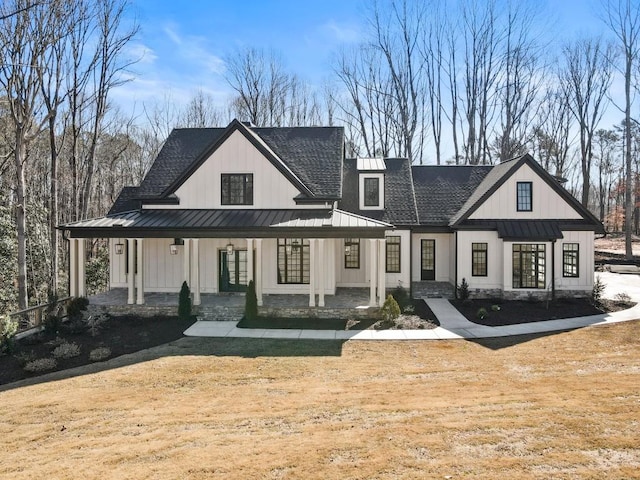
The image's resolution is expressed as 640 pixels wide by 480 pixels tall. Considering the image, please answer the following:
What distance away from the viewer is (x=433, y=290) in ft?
64.3

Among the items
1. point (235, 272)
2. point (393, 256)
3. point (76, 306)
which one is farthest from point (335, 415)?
point (393, 256)

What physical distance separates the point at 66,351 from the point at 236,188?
9083mm

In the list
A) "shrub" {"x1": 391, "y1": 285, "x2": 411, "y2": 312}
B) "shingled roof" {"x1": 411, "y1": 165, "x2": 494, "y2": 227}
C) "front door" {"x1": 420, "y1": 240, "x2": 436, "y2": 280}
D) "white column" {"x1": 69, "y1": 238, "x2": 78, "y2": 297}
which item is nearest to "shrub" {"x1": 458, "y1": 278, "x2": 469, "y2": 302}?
"shrub" {"x1": 391, "y1": 285, "x2": 411, "y2": 312}

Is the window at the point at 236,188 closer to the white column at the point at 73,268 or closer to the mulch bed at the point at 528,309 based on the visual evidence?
the white column at the point at 73,268

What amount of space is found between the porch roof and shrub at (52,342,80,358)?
17.3 ft

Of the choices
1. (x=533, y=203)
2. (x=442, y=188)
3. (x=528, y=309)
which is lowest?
(x=528, y=309)

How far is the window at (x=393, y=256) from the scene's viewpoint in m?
19.8

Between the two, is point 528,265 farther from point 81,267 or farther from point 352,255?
point 81,267

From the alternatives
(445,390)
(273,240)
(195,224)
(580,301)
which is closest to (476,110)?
(580,301)

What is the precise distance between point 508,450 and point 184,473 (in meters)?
4.50

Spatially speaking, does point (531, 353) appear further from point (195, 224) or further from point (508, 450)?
point (195, 224)

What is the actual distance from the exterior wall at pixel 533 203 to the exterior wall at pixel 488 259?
2.94 ft

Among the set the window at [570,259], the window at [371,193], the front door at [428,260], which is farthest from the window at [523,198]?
the window at [371,193]

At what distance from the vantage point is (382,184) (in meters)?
20.0
